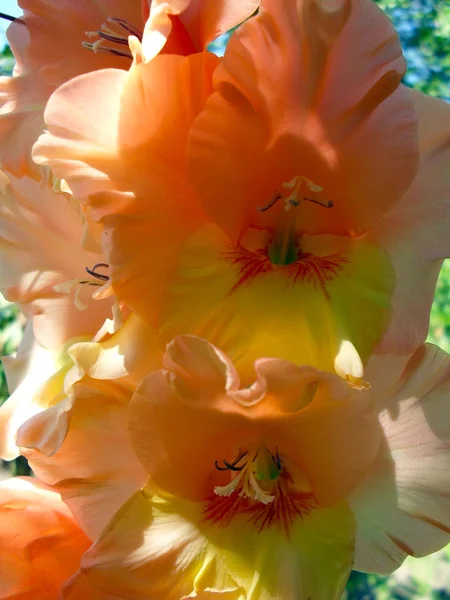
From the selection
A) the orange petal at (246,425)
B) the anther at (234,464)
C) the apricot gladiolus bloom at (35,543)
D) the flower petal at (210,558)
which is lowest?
the apricot gladiolus bloom at (35,543)

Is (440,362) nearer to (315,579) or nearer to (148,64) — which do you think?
(315,579)

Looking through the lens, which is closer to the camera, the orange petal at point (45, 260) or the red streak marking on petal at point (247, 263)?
the red streak marking on petal at point (247, 263)

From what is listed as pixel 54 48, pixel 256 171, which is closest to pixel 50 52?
pixel 54 48

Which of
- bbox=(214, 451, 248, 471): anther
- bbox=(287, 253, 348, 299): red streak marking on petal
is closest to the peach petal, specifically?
bbox=(214, 451, 248, 471): anther

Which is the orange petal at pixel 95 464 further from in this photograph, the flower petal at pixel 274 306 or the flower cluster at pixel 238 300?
the flower petal at pixel 274 306

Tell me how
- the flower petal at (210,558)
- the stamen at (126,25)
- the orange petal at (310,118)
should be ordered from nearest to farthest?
the orange petal at (310,118), the flower petal at (210,558), the stamen at (126,25)

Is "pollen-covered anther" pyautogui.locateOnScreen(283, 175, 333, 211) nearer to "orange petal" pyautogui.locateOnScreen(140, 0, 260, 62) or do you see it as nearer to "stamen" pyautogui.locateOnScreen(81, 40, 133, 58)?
"orange petal" pyautogui.locateOnScreen(140, 0, 260, 62)

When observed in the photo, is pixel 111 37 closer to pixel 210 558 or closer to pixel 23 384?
pixel 23 384

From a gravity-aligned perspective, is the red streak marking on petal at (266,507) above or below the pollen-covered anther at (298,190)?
below

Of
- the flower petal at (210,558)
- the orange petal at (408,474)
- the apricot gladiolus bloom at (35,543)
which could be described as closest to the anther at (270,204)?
the orange petal at (408,474)
